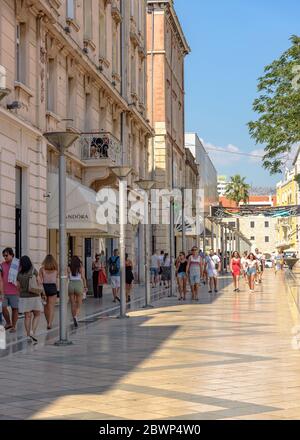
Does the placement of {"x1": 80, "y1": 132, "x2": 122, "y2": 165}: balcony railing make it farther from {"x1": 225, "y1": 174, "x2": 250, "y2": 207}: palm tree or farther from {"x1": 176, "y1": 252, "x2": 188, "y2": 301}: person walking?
{"x1": 225, "y1": 174, "x2": 250, "y2": 207}: palm tree

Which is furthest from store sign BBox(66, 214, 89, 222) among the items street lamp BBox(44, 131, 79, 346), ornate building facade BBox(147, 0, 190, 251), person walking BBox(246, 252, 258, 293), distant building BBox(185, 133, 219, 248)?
distant building BBox(185, 133, 219, 248)

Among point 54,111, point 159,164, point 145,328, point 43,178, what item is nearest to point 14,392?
point 145,328

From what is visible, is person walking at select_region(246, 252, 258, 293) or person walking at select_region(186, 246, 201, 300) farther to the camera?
person walking at select_region(246, 252, 258, 293)

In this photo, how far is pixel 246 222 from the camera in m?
174

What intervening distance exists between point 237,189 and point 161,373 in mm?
125755

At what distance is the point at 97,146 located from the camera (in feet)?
99.7

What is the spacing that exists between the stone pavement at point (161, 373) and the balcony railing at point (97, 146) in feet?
39.7

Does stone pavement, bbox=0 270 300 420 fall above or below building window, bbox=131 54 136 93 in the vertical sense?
below

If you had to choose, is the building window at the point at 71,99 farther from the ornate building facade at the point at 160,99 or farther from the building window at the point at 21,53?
the ornate building facade at the point at 160,99

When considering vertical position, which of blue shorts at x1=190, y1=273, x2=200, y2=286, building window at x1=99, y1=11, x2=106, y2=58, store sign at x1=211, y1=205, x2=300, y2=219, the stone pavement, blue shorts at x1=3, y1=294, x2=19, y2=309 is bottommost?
the stone pavement

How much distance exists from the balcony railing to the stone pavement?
12094 millimetres

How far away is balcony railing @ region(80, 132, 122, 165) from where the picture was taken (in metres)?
30.2

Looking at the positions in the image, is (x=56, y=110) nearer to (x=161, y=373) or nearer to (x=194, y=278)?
(x=194, y=278)
